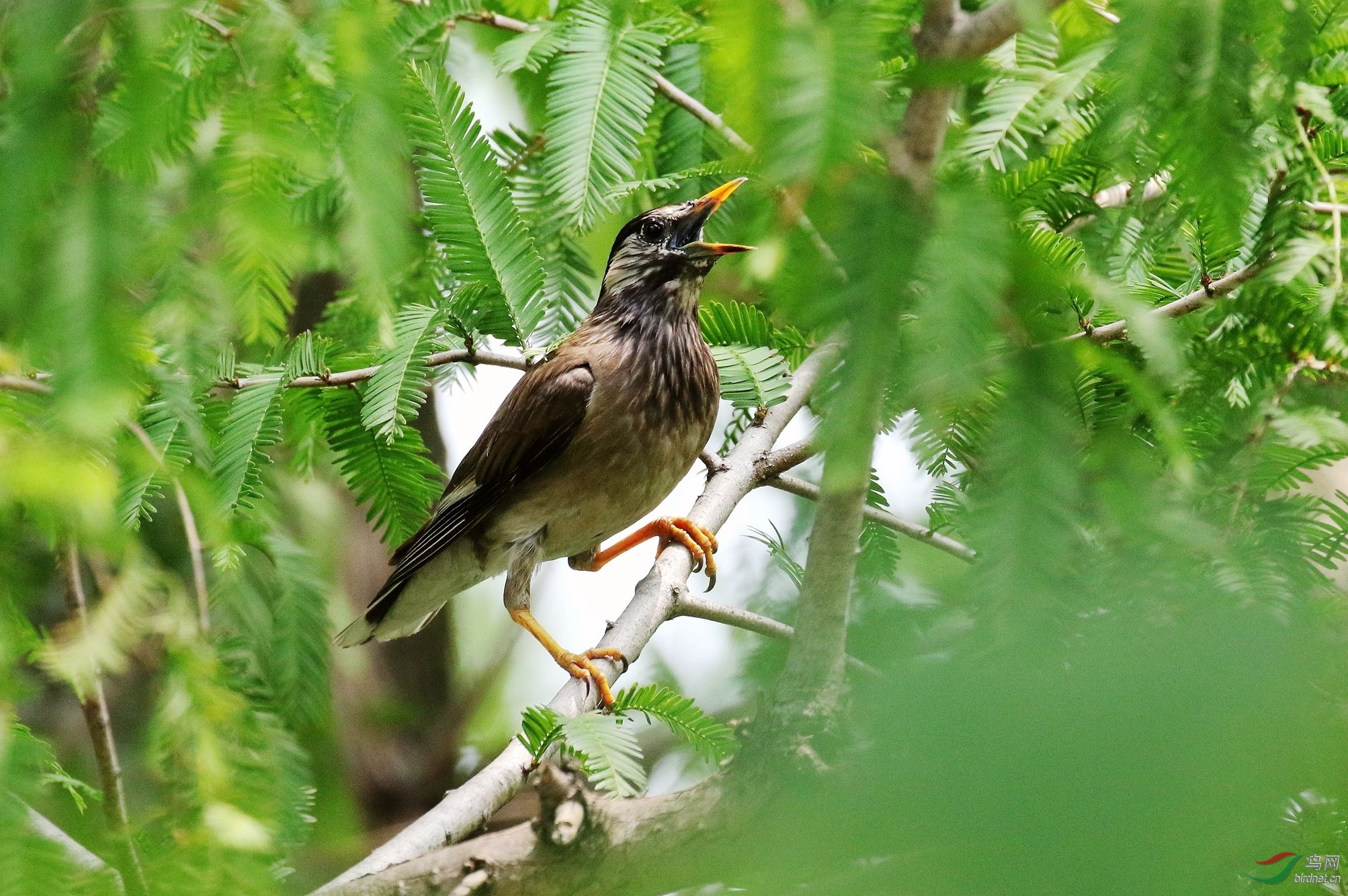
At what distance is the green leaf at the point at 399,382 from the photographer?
9.17 ft

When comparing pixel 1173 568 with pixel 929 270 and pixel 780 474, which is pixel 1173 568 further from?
pixel 780 474

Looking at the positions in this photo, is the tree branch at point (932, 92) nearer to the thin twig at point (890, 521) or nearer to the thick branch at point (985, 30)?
the thick branch at point (985, 30)

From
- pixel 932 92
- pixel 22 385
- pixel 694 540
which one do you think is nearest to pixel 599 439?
pixel 694 540

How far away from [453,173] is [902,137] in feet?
6.87

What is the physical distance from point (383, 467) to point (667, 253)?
59.4 inches

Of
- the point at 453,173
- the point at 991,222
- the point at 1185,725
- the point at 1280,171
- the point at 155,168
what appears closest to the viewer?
the point at 1185,725

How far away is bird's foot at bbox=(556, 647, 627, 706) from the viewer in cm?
331

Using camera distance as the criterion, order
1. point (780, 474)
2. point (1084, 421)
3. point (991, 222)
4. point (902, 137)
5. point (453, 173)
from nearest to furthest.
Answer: point (991, 222)
point (902, 137)
point (1084, 421)
point (453, 173)
point (780, 474)

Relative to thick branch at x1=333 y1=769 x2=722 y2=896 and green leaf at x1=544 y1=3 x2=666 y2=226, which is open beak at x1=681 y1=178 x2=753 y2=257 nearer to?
green leaf at x1=544 y1=3 x2=666 y2=226

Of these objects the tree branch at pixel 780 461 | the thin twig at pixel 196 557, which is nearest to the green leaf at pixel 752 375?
the tree branch at pixel 780 461

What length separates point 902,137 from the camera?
1271 millimetres

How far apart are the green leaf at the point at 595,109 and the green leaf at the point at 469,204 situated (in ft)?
0.61

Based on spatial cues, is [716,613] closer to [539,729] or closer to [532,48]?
[539,729]

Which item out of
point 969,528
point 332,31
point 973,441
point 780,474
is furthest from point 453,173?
point 969,528
